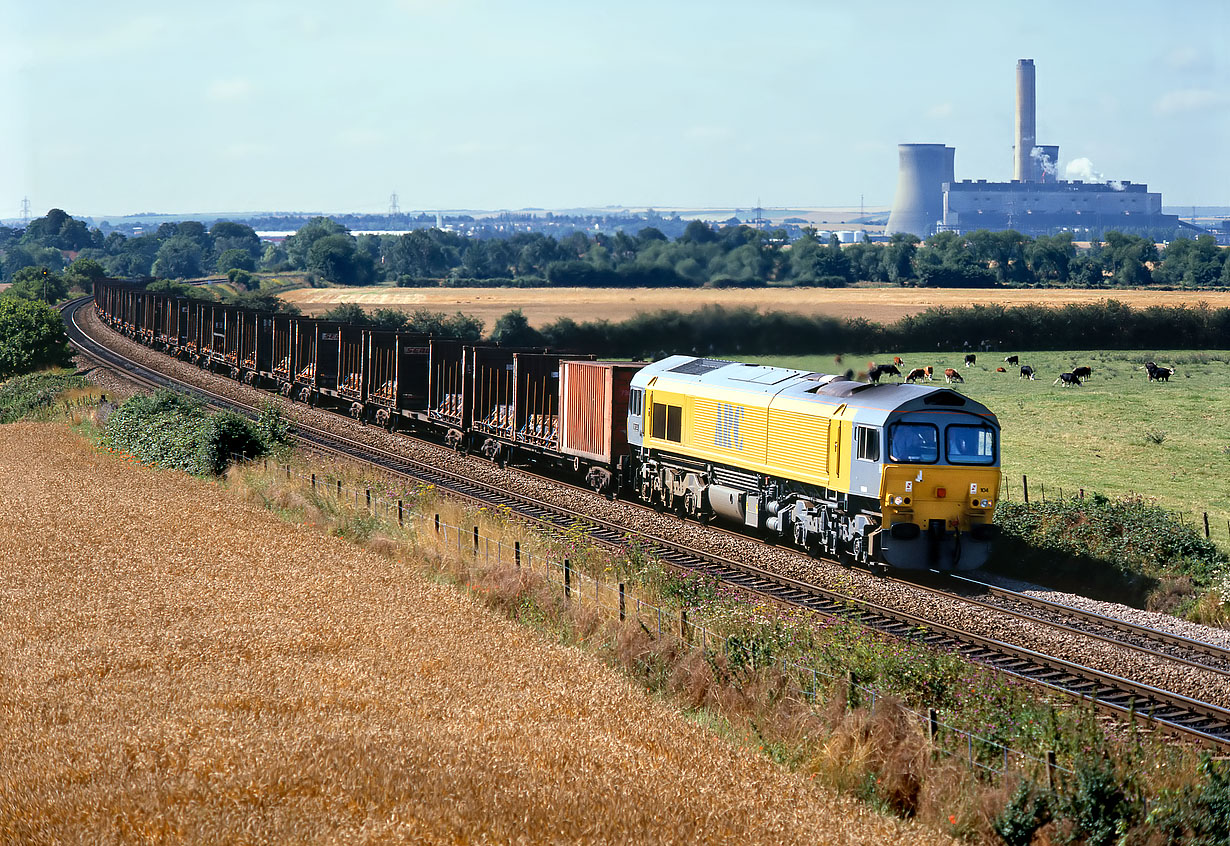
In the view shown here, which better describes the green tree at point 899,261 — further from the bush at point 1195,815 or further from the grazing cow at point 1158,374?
the bush at point 1195,815

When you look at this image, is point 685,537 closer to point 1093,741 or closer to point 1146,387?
point 1093,741

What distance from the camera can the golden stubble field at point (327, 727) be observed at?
35.9 ft

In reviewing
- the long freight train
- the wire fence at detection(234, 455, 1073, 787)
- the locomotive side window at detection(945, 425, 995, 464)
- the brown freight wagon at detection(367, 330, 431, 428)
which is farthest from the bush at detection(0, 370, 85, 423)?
the locomotive side window at detection(945, 425, 995, 464)

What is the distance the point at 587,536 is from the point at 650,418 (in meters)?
5.83

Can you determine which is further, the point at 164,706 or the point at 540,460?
the point at 540,460

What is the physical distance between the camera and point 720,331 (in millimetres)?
70062

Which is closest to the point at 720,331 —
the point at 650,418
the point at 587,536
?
the point at 650,418

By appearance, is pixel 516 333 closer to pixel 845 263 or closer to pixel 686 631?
pixel 845 263

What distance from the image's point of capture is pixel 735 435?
28781mm

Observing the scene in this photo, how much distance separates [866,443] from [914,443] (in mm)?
939

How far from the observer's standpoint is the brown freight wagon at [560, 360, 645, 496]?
3328 cm

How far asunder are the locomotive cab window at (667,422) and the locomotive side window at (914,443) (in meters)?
7.58

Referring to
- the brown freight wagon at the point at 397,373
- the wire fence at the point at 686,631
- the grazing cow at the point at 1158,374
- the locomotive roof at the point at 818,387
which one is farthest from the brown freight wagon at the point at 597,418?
the grazing cow at the point at 1158,374

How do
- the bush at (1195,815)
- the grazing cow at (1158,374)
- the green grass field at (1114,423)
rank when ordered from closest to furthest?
1. the bush at (1195,815)
2. the green grass field at (1114,423)
3. the grazing cow at (1158,374)
